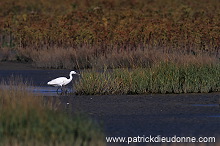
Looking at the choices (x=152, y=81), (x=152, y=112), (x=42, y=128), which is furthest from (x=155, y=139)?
(x=152, y=81)

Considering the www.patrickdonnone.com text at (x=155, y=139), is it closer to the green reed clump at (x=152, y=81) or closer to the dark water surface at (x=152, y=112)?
the dark water surface at (x=152, y=112)

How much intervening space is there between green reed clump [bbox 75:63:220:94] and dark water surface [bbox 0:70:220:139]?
455 millimetres

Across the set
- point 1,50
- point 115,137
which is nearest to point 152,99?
point 115,137

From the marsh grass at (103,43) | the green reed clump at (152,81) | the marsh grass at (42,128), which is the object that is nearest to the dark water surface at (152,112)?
the green reed clump at (152,81)

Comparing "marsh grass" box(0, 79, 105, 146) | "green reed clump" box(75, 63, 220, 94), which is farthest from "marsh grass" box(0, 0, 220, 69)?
"marsh grass" box(0, 79, 105, 146)

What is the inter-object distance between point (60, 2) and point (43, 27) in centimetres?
4179

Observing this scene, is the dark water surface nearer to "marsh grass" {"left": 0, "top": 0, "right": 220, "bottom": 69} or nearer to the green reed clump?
the green reed clump

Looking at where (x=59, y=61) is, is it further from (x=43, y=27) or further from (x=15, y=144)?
(x=15, y=144)

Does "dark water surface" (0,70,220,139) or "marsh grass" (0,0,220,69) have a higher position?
"dark water surface" (0,70,220,139)

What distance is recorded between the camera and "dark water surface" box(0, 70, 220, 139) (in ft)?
43.6

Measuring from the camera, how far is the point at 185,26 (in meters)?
37.5

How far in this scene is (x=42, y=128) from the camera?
36.6 ft

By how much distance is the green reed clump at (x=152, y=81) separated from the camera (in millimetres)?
19375

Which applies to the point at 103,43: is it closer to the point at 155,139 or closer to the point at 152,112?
the point at 152,112
